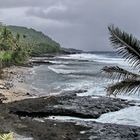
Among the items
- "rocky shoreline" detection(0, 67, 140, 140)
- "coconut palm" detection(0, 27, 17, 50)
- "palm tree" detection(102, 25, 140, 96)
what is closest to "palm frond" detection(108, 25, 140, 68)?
"palm tree" detection(102, 25, 140, 96)

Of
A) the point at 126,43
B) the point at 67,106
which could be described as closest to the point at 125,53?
the point at 126,43

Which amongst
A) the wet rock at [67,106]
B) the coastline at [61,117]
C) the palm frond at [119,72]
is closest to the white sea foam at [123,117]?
the coastline at [61,117]

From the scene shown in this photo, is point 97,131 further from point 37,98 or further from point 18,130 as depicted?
point 37,98

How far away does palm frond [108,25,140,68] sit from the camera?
1691 cm

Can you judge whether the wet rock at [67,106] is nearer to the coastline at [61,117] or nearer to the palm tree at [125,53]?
the coastline at [61,117]

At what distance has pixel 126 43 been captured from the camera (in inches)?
671

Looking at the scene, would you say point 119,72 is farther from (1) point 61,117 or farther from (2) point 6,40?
(2) point 6,40

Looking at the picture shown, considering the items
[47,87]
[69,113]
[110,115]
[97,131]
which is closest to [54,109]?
[69,113]

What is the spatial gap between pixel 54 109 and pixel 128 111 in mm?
7923

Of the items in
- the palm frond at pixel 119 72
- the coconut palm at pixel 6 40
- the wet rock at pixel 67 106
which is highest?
the palm frond at pixel 119 72

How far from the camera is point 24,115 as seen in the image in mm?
40781

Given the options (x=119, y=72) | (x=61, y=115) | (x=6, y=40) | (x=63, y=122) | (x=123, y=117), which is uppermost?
(x=119, y=72)

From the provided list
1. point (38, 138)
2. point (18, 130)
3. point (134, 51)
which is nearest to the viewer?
point (134, 51)

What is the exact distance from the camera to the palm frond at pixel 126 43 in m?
16.9
